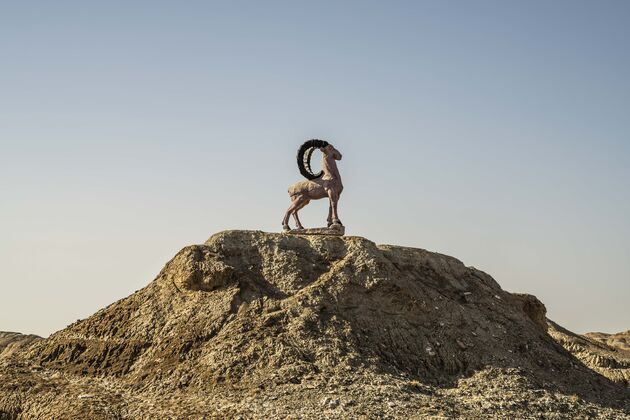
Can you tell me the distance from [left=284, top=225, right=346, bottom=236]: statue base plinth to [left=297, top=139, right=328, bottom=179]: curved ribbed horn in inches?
73.4

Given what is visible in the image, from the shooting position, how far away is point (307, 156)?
29359 mm

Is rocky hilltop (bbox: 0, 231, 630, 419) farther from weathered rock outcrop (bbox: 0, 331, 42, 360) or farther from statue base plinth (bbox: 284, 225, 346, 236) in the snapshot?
weathered rock outcrop (bbox: 0, 331, 42, 360)

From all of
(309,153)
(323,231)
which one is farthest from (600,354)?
(309,153)

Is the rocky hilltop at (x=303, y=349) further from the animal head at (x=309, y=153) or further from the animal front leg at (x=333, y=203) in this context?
the animal head at (x=309, y=153)

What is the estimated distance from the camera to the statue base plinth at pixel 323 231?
28.5m

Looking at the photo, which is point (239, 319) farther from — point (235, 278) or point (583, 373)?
point (583, 373)

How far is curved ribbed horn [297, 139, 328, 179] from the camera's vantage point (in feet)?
95.7

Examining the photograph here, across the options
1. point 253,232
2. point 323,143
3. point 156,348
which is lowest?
point 156,348

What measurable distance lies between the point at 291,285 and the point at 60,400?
24.5 feet

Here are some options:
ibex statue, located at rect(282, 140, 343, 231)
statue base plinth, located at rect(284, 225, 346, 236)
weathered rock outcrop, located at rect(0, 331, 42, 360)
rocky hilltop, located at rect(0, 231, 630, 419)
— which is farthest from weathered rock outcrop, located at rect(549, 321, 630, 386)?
weathered rock outcrop, located at rect(0, 331, 42, 360)

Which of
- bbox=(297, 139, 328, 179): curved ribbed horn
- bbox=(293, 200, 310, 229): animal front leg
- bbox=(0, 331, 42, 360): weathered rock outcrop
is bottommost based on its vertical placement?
bbox=(0, 331, 42, 360): weathered rock outcrop

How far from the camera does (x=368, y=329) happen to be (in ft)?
82.6

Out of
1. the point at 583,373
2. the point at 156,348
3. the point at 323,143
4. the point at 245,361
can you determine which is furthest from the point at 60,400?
the point at 583,373

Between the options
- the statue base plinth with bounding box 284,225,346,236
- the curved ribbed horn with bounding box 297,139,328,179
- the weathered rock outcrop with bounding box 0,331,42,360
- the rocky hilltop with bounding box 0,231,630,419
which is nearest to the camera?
the rocky hilltop with bounding box 0,231,630,419
